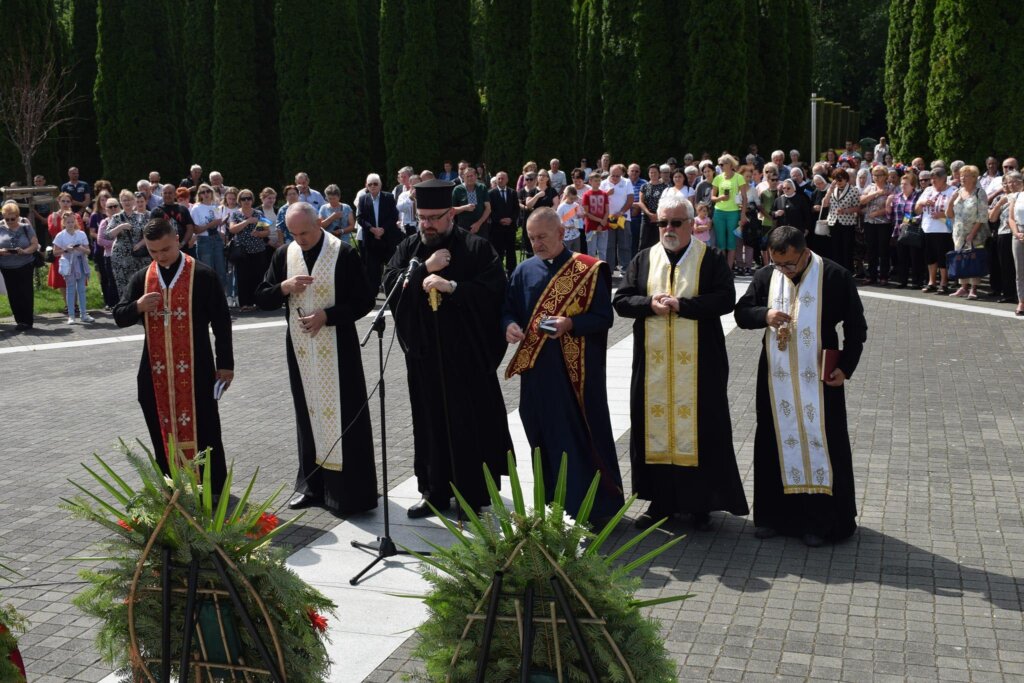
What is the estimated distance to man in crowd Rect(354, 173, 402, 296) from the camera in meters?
18.3

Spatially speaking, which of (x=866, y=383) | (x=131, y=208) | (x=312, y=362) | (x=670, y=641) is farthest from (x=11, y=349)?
(x=670, y=641)

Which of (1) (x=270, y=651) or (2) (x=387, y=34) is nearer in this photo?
(1) (x=270, y=651)

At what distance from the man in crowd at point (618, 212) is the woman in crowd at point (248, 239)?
A: 589 centimetres

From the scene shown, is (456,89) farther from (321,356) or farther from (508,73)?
(321,356)

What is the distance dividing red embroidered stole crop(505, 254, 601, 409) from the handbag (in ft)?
38.7

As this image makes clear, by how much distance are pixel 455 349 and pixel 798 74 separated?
35510 millimetres

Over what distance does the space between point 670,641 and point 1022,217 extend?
12.1m

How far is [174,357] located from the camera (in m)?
8.24

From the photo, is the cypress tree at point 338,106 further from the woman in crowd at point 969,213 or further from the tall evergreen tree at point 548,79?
the woman in crowd at point 969,213

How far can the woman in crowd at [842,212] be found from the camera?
19.6 meters

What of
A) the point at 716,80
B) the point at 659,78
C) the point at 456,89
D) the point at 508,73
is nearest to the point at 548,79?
the point at 508,73

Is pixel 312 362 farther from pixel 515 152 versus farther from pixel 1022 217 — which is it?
pixel 515 152

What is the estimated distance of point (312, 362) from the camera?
27.2 feet

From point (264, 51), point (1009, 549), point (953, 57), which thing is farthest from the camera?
point (264, 51)
